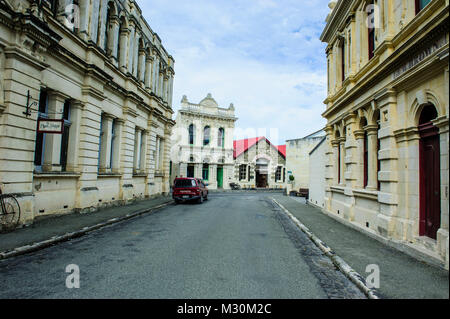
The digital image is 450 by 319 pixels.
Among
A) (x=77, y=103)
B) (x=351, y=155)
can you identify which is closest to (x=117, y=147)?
(x=77, y=103)

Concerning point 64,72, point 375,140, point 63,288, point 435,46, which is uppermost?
point 64,72

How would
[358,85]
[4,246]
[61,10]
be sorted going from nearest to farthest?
[4,246] → [358,85] → [61,10]

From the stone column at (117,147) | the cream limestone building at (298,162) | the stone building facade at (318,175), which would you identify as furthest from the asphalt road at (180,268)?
the cream limestone building at (298,162)

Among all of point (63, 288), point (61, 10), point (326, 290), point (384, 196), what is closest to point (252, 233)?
point (384, 196)

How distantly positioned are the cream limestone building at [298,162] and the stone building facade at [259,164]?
10603 millimetres

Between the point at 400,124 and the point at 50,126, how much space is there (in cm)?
1057

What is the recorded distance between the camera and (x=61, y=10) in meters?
11.4

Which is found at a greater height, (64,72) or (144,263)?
(64,72)

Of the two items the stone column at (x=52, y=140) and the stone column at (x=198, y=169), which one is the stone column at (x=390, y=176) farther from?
the stone column at (x=198, y=169)

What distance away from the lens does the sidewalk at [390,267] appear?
4.51 metres

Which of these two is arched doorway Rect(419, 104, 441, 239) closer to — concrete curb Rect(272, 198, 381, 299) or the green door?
concrete curb Rect(272, 198, 381, 299)

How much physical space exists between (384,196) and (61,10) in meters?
13.4

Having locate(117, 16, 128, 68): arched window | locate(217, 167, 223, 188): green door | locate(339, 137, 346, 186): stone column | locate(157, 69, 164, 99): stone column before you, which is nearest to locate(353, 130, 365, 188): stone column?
locate(339, 137, 346, 186): stone column
